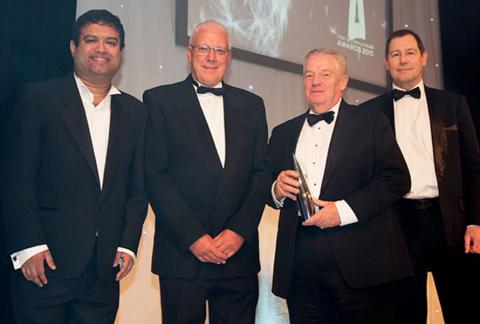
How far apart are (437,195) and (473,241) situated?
0.88ft

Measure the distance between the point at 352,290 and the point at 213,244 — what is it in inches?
22.7

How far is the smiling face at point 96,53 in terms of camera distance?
230 centimetres

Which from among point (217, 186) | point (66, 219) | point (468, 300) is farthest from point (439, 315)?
point (66, 219)

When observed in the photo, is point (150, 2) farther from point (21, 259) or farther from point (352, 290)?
point (352, 290)

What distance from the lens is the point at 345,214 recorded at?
220cm

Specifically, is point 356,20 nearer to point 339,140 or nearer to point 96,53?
point 339,140

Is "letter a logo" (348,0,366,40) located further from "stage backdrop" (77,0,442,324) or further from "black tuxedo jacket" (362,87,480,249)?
"black tuxedo jacket" (362,87,480,249)

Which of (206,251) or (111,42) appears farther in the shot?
(111,42)

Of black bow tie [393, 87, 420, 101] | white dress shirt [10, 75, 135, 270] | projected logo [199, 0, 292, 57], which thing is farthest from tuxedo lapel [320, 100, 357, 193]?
projected logo [199, 0, 292, 57]

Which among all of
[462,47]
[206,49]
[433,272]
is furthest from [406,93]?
[462,47]

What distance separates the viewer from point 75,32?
2.38 metres

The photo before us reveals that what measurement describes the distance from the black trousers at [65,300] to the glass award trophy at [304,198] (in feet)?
2.60

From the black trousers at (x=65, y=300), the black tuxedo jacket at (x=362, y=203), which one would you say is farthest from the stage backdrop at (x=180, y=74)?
the black tuxedo jacket at (x=362, y=203)

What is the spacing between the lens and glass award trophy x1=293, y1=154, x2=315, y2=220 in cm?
211
